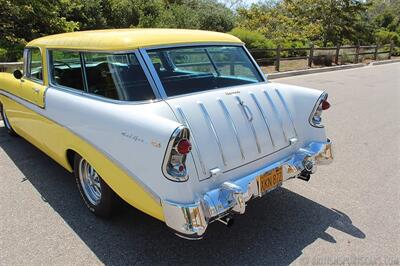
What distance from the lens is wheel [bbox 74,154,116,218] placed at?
3291 mm

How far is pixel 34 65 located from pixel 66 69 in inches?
31.0

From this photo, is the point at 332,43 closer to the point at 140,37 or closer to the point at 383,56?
the point at 383,56

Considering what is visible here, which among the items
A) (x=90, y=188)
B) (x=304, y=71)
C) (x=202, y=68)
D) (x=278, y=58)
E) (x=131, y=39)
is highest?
(x=131, y=39)

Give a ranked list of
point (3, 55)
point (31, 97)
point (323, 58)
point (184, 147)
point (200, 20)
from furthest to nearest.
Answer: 1. point (200, 20)
2. point (323, 58)
3. point (3, 55)
4. point (31, 97)
5. point (184, 147)

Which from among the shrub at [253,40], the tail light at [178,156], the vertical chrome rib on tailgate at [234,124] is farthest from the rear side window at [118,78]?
the shrub at [253,40]

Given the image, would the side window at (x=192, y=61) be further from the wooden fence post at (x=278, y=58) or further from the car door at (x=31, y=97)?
the wooden fence post at (x=278, y=58)

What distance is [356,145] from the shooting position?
5.70 m

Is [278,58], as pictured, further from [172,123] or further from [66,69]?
[172,123]

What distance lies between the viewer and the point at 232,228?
129 inches

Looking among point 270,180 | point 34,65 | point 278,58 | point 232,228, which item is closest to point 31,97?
point 34,65

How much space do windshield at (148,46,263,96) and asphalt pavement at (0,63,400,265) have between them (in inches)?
49.0

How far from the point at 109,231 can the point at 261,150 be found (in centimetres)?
150

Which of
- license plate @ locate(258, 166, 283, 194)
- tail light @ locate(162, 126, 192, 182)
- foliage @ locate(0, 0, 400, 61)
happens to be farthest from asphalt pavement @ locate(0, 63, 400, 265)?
foliage @ locate(0, 0, 400, 61)

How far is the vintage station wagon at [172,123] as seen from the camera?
2.58m
